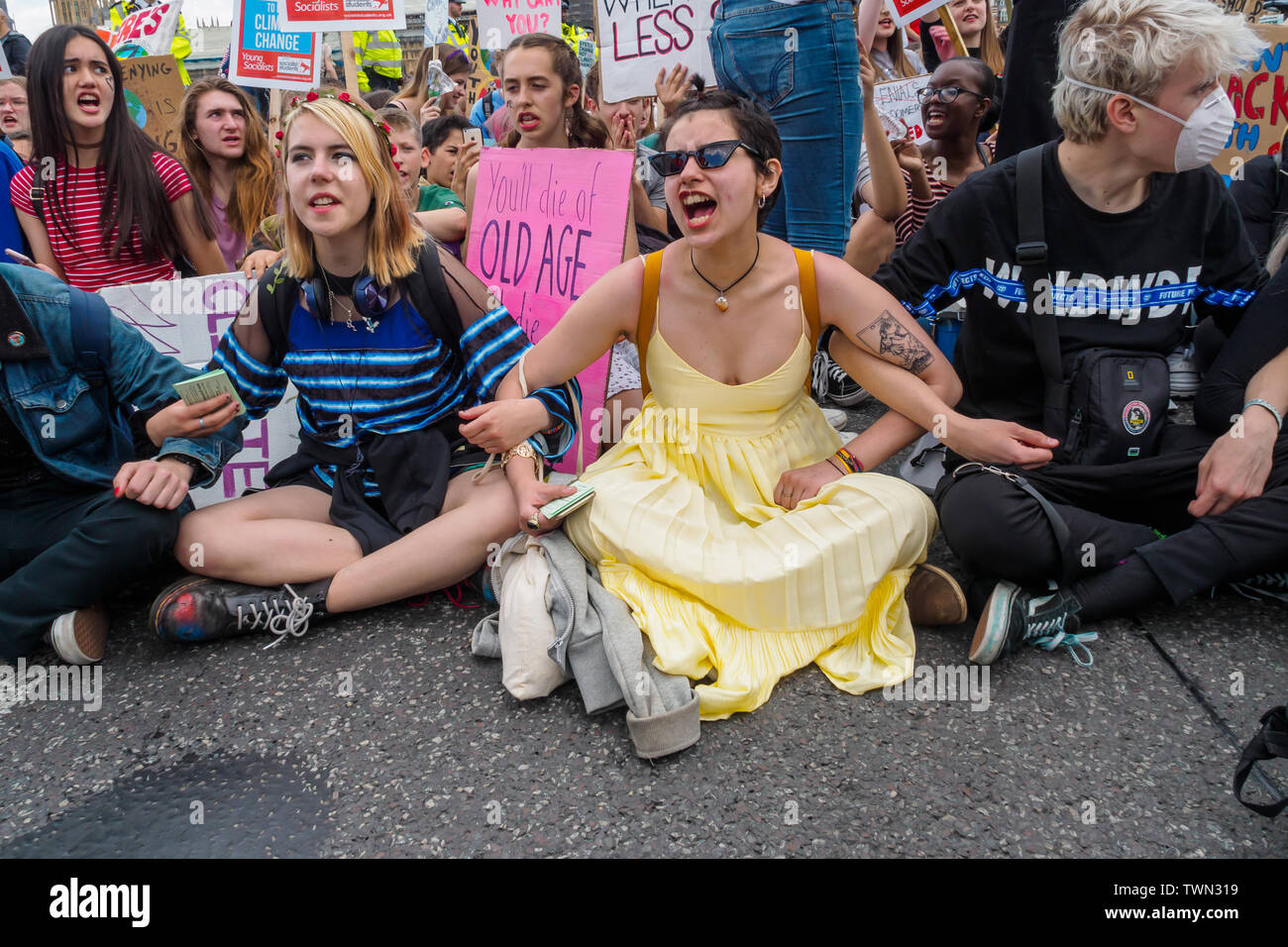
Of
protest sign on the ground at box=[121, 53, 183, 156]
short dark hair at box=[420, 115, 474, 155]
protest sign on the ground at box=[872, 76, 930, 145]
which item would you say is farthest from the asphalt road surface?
protest sign on the ground at box=[121, 53, 183, 156]

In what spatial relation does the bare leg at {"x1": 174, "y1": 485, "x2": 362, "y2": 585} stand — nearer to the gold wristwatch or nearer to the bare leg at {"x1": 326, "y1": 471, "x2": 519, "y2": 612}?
the bare leg at {"x1": 326, "y1": 471, "x2": 519, "y2": 612}

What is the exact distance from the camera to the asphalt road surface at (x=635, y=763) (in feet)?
6.14

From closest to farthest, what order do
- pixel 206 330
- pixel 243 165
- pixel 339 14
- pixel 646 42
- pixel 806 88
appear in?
pixel 806 88
pixel 206 330
pixel 646 42
pixel 243 165
pixel 339 14

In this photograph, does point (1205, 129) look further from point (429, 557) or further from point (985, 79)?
point (429, 557)

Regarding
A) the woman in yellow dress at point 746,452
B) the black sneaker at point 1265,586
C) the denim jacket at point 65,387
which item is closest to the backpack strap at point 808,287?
the woman in yellow dress at point 746,452

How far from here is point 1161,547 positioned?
2455 mm

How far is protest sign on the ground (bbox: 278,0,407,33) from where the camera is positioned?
5235mm

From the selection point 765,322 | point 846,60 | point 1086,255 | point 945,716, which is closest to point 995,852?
point 945,716

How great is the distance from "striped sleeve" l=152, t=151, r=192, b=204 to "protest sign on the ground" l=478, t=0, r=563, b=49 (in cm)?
194

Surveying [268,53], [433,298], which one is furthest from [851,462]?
[268,53]

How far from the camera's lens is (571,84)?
3986mm

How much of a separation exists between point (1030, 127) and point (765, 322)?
63.7 inches

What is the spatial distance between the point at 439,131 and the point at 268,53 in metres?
1.07

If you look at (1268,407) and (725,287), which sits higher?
(725,287)
